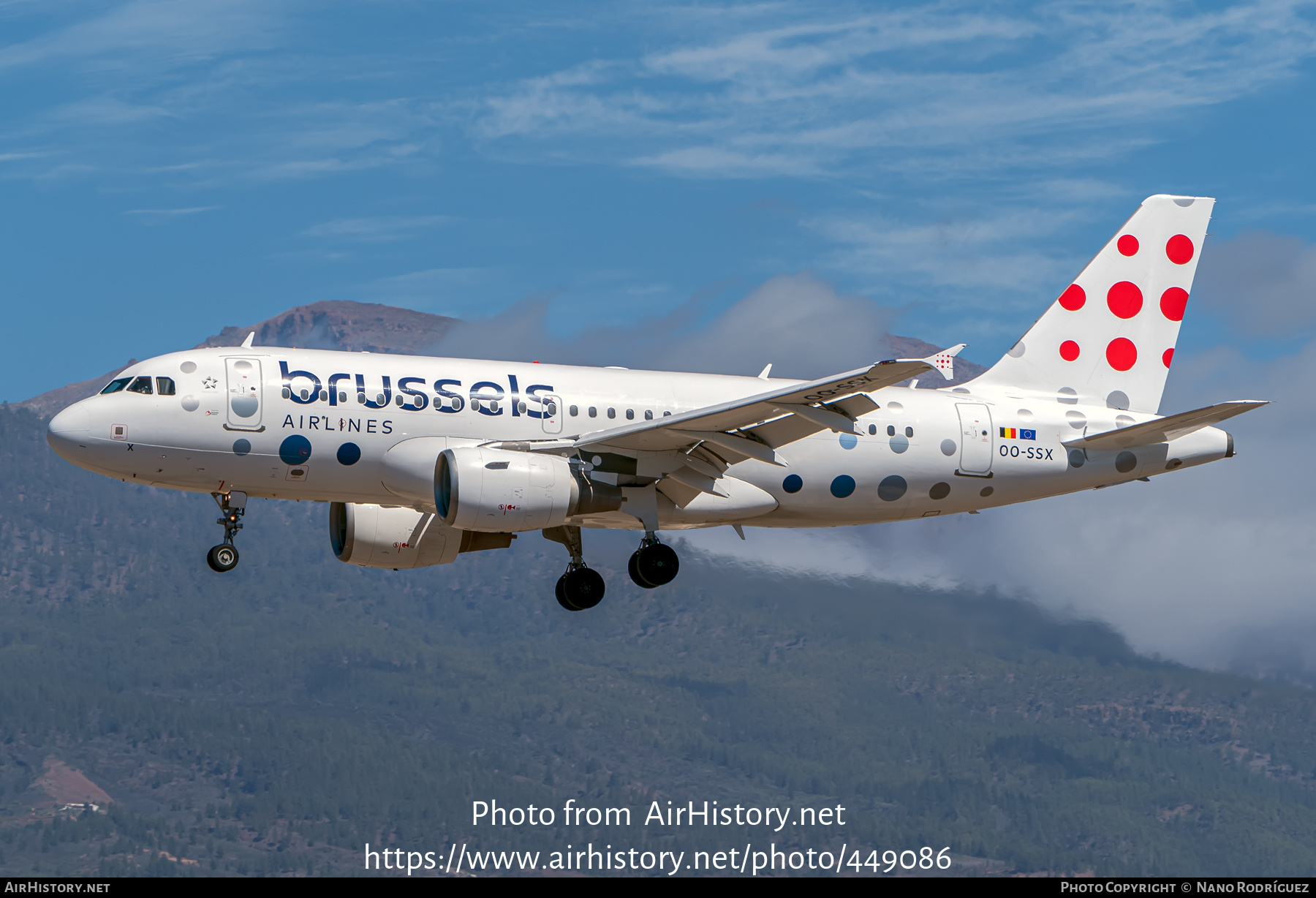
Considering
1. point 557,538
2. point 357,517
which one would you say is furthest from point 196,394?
point 557,538

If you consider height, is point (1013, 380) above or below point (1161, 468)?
above

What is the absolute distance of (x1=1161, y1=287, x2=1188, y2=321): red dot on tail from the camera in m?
46.8

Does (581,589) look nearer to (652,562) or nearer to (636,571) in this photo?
(636,571)

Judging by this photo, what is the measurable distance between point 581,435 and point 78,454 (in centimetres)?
1063

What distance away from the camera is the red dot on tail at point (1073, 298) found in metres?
46.5

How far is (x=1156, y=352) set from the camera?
46.1 metres

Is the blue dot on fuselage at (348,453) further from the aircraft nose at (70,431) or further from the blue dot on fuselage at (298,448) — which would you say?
the aircraft nose at (70,431)

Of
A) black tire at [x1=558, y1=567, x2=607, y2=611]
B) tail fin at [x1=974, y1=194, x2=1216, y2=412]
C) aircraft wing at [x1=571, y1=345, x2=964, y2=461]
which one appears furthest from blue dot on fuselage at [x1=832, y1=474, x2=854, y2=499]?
black tire at [x1=558, y1=567, x2=607, y2=611]

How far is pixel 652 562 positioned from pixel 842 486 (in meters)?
5.04

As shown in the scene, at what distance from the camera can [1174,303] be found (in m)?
46.9

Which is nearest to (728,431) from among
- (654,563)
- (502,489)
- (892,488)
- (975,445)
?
(654,563)

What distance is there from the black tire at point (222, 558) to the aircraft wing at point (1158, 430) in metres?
19.7
